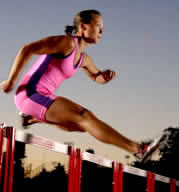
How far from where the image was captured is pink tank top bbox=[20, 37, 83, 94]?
4.16 metres

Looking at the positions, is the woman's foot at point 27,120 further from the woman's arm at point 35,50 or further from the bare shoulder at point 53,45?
the bare shoulder at point 53,45

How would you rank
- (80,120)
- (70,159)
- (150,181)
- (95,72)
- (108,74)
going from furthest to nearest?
(150,181) < (70,159) < (95,72) < (108,74) < (80,120)

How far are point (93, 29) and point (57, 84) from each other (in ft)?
1.90

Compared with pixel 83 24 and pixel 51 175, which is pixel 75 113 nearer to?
pixel 83 24

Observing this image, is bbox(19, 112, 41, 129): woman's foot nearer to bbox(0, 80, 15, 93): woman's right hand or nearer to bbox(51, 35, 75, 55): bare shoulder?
bbox(0, 80, 15, 93): woman's right hand

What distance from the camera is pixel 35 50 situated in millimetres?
4055

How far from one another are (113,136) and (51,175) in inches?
1916

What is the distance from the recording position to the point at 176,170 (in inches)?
1235

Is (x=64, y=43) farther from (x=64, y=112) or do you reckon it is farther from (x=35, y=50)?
(x=64, y=112)

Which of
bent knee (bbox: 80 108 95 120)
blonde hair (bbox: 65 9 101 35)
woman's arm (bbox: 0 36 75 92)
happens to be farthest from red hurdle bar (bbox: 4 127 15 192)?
blonde hair (bbox: 65 9 101 35)

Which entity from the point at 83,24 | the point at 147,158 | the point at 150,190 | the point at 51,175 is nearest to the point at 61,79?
the point at 83,24

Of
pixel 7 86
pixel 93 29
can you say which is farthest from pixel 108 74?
pixel 7 86

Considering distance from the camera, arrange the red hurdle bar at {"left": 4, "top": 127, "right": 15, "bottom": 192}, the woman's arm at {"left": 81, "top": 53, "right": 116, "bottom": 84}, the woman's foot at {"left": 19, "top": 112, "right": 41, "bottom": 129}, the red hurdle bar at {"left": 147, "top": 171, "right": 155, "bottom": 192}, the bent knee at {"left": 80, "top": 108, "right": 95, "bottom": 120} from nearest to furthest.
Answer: the red hurdle bar at {"left": 4, "top": 127, "right": 15, "bottom": 192} < the bent knee at {"left": 80, "top": 108, "right": 95, "bottom": 120} < the woman's foot at {"left": 19, "top": 112, "right": 41, "bottom": 129} < the woman's arm at {"left": 81, "top": 53, "right": 116, "bottom": 84} < the red hurdle bar at {"left": 147, "top": 171, "right": 155, "bottom": 192}

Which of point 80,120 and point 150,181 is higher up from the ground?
point 80,120
